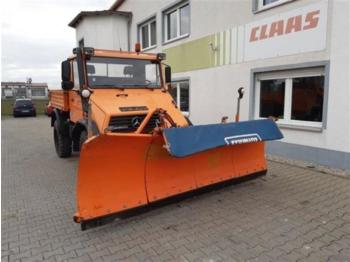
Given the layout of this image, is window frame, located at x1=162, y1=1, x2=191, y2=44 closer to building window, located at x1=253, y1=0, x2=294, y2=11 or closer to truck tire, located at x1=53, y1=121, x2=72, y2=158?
building window, located at x1=253, y1=0, x2=294, y2=11

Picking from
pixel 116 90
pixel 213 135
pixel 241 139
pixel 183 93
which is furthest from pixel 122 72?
pixel 183 93

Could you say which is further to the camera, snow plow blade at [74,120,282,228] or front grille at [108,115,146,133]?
front grille at [108,115,146,133]

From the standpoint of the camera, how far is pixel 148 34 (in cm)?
1294

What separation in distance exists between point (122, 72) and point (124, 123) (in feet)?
4.43

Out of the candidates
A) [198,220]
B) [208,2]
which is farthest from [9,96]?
[198,220]

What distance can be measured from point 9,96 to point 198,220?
73.1 m

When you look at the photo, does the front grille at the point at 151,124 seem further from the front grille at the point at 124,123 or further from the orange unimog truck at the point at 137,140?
the front grille at the point at 124,123

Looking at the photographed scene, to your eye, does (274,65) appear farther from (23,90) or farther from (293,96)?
(23,90)

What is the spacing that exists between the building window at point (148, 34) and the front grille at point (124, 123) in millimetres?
8209

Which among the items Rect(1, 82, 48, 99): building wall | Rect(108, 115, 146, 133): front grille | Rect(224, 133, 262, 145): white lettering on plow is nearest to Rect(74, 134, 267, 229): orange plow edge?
Rect(224, 133, 262, 145): white lettering on plow

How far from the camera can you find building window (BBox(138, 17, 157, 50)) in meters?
12.5

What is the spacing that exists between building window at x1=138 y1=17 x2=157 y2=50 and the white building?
1.18m

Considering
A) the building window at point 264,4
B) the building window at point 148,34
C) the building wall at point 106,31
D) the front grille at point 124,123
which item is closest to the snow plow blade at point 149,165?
the front grille at point 124,123

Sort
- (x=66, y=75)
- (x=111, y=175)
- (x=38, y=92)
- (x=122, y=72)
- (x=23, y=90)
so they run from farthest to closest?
(x=38, y=92) < (x=23, y=90) < (x=122, y=72) < (x=66, y=75) < (x=111, y=175)
